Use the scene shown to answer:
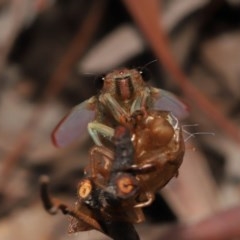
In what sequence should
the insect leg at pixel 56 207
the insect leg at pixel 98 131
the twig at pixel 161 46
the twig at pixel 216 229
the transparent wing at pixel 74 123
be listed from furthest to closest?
1. the twig at pixel 161 46
2. the twig at pixel 216 229
3. the transparent wing at pixel 74 123
4. the insect leg at pixel 98 131
5. the insect leg at pixel 56 207

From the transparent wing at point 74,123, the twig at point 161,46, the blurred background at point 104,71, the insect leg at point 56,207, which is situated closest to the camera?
the insect leg at point 56,207

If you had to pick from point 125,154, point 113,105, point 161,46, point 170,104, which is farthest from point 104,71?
point 125,154

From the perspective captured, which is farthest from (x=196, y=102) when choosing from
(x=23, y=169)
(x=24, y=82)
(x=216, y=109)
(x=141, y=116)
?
(x=141, y=116)

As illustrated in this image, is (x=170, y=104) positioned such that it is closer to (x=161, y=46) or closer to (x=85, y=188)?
(x=85, y=188)

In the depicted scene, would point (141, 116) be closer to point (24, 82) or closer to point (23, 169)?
point (23, 169)

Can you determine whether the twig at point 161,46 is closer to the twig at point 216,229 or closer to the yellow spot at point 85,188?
the twig at point 216,229

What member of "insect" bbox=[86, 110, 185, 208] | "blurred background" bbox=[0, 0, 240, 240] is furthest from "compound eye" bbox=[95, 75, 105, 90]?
"blurred background" bbox=[0, 0, 240, 240]

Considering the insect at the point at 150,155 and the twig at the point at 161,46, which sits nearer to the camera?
the insect at the point at 150,155

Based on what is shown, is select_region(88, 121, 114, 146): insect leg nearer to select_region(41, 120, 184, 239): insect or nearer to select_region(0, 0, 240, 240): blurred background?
select_region(41, 120, 184, 239): insect

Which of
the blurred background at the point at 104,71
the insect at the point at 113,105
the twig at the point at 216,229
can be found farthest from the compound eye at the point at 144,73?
the blurred background at the point at 104,71
